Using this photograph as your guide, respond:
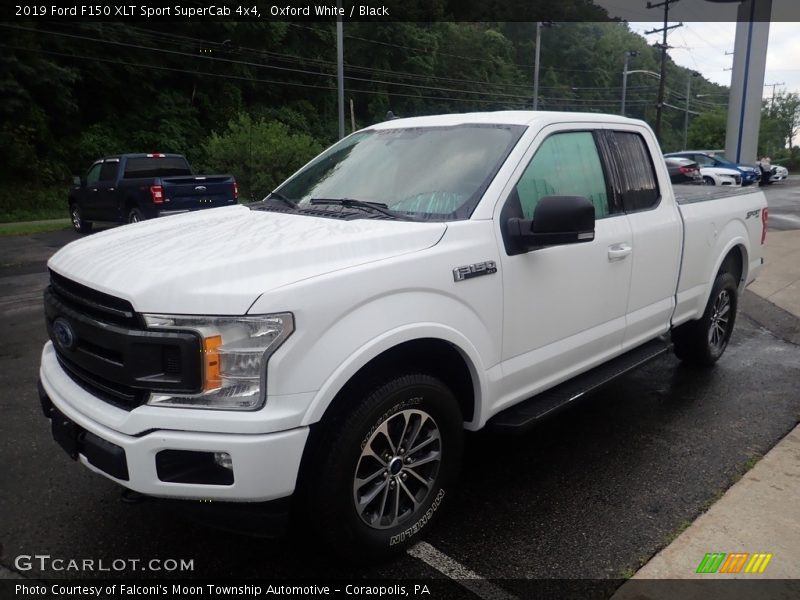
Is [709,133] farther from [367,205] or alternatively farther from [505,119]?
[367,205]

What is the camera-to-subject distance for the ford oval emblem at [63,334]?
2753mm

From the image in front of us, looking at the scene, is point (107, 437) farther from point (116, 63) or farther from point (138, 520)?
point (116, 63)

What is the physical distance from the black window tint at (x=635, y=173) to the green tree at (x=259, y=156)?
18996mm

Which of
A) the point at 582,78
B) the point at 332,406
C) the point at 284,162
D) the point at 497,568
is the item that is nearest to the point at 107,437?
the point at 332,406

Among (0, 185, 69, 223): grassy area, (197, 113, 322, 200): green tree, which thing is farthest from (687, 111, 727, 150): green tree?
(0, 185, 69, 223): grassy area

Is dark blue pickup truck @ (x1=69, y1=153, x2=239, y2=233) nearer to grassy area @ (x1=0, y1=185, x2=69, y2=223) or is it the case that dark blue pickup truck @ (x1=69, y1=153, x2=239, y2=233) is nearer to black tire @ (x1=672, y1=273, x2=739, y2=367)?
grassy area @ (x1=0, y1=185, x2=69, y2=223)

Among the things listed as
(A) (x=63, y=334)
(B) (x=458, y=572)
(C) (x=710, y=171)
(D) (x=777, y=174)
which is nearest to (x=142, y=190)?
(A) (x=63, y=334)

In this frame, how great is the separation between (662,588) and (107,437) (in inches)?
88.9

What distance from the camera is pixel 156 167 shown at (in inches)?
596

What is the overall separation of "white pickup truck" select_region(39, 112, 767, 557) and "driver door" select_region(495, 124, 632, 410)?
1 centimetres

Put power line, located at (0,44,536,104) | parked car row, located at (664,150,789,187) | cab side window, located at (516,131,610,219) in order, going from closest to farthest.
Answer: cab side window, located at (516,131,610,219), parked car row, located at (664,150,789,187), power line, located at (0,44,536,104)

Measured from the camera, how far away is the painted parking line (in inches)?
106

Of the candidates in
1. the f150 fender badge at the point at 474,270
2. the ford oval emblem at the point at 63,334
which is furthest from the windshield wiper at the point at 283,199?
the ford oval emblem at the point at 63,334

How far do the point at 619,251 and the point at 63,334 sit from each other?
294 centimetres
